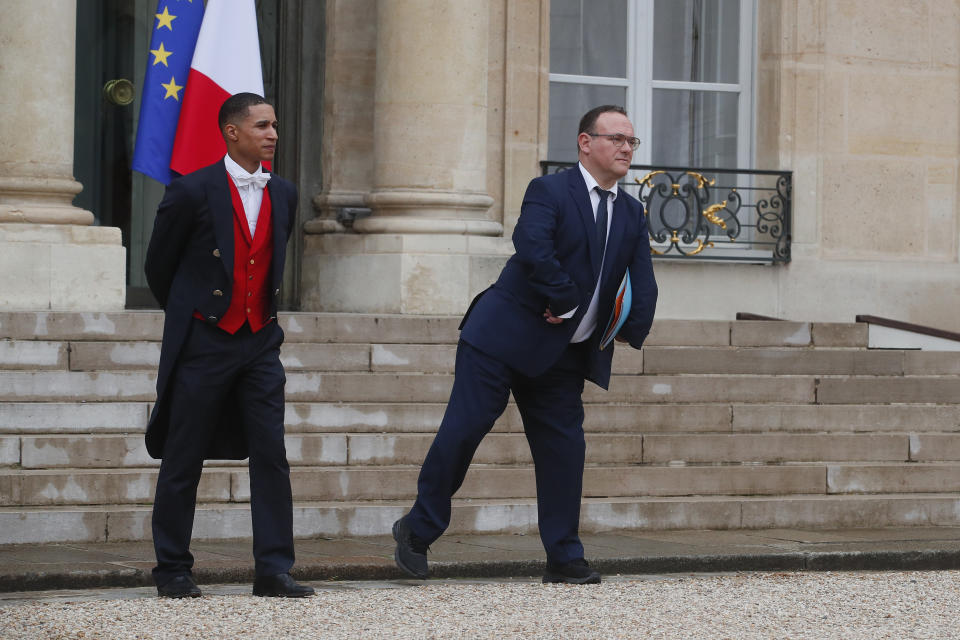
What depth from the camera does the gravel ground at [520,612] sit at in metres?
5.30

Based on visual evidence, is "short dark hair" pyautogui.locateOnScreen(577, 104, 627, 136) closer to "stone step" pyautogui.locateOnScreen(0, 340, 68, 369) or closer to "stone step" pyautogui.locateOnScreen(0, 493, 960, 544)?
"stone step" pyautogui.locateOnScreen(0, 493, 960, 544)

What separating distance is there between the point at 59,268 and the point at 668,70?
536cm

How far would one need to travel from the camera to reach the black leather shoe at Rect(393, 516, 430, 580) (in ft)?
20.7

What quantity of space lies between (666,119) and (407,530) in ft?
24.3

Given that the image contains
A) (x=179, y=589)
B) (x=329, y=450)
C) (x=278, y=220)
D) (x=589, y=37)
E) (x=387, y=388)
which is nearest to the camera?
(x=179, y=589)

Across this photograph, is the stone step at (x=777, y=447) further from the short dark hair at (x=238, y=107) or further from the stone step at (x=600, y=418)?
the short dark hair at (x=238, y=107)

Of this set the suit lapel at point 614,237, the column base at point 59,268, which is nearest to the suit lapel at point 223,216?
the suit lapel at point 614,237

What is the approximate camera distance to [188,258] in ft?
19.8

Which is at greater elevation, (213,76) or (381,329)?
(213,76)

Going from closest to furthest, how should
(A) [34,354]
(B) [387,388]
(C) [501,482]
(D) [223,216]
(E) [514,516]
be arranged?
(D) [223,216] → (E) [514,516] → (C) [501,482] → (A) [34,354] → (B) [387,388]

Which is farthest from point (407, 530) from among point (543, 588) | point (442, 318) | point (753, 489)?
point (442, 318)

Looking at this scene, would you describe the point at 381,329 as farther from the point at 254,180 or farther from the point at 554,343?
the point at 254,180

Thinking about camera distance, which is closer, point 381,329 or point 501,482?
point 501,482

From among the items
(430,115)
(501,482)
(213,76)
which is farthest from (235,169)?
(430,115)
